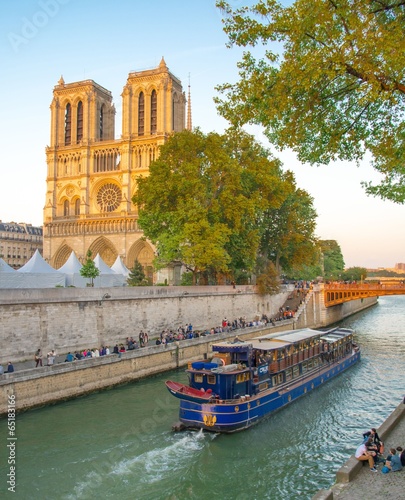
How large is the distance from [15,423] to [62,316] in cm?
774

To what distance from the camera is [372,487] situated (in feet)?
Answer: 36.0

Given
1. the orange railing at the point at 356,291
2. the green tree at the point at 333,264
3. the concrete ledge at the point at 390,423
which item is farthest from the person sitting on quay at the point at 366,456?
the green tree at the point at 333,264

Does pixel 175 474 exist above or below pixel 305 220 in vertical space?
below

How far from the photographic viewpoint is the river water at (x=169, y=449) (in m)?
13.2

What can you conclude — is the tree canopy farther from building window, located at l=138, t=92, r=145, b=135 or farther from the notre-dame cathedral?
building window, located at l=138, t=92, r=145, b=135

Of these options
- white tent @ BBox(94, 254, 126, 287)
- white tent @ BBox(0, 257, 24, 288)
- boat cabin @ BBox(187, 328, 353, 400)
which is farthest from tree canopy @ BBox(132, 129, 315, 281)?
boat cabin @ BBox(187, 328, 353, 400)

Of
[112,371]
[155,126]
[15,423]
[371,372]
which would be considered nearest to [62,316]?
[112,371]

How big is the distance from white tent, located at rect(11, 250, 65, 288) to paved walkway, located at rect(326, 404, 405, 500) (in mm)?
22941

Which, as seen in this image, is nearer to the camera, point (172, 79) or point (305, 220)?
point (305, 220)

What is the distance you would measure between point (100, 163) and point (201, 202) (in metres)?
32.1

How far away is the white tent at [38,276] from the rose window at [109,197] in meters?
32.3

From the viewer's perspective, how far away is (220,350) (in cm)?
2059

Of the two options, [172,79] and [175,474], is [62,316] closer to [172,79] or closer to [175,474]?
[175,474]

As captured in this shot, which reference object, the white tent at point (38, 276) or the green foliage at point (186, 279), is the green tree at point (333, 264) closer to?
the green foliage at point (186, 279)
